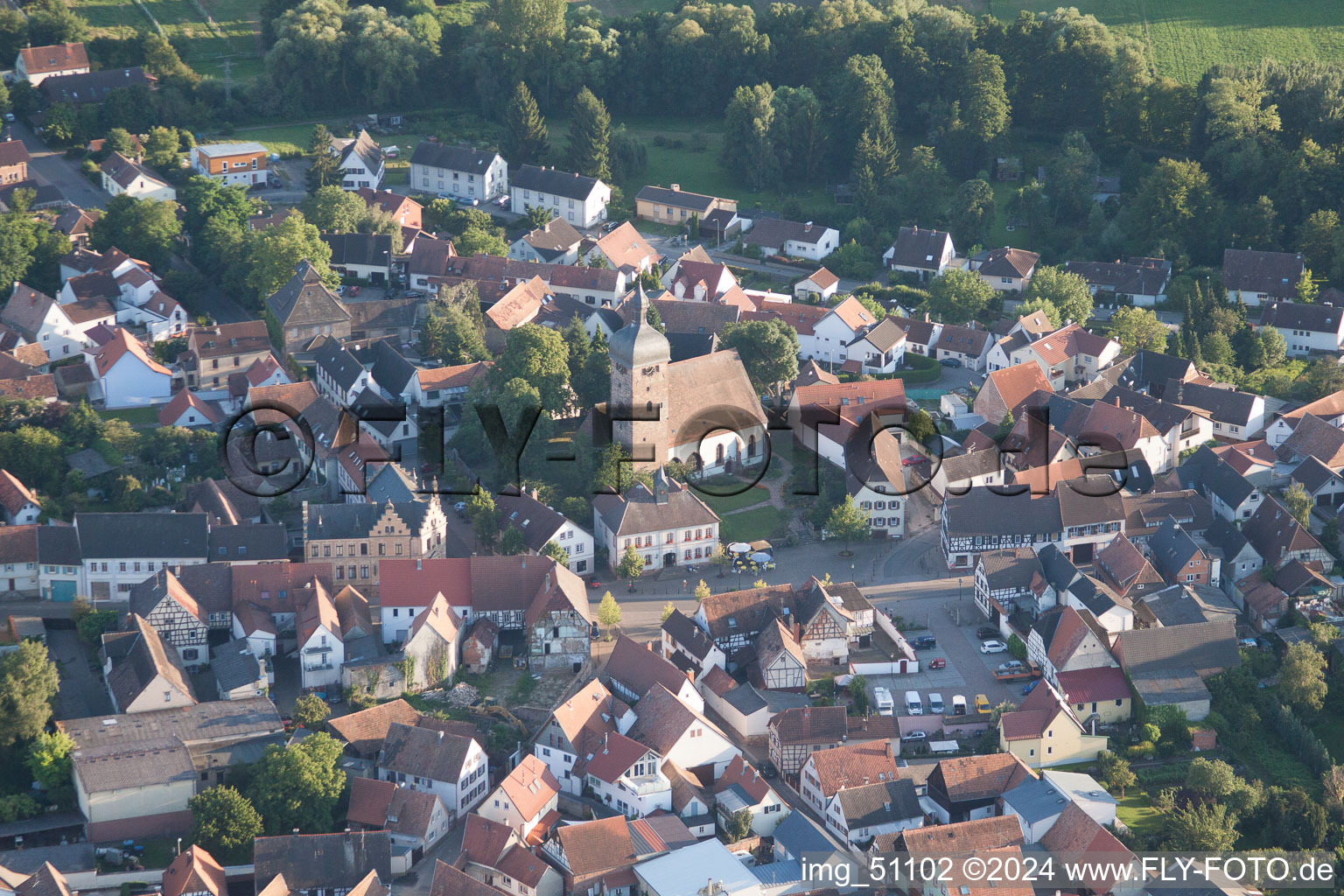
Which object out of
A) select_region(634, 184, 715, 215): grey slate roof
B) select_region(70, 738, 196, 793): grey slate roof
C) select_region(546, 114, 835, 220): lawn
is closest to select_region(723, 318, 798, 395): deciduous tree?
select_region(634, 184, 715, 215): grey slate roof

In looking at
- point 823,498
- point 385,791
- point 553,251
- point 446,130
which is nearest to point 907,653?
point 823,498

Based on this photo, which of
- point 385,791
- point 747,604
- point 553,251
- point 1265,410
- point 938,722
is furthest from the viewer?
point 553,251

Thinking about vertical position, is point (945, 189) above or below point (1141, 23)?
below

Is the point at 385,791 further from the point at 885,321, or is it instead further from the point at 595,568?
the point at 885,321

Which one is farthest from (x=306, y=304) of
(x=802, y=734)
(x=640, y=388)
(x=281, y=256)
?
(x=802, y=734)

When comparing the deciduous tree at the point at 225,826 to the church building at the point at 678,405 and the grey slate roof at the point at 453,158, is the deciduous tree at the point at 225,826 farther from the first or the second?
the grey slate roof at the point at 453,158

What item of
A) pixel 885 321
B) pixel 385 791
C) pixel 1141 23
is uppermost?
pixel 1141 23

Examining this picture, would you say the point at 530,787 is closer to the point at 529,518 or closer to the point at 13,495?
the point at 529,518
